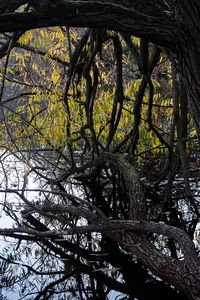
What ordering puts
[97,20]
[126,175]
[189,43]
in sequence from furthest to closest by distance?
[126,175] → [189,43] → [97,20]

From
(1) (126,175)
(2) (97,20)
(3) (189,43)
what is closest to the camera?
(2) (97,20)

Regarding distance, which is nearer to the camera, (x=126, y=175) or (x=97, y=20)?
(x=97, y=20)

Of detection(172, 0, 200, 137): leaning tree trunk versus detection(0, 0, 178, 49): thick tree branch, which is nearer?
detection(0, 0, 178, 49): thick tree branch

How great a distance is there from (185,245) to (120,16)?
125 centimetres

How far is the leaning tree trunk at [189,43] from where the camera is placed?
5.39 ft

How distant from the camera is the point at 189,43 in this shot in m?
1.66

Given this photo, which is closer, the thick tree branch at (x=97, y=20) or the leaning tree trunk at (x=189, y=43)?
the thick tree branch at (x=97, y=20)

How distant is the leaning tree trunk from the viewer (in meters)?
1.64

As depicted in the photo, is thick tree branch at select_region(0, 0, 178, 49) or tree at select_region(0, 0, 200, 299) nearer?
thick tree branch at select_region(0, 0, 178, 49)

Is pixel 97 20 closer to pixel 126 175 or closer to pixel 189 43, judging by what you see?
pixel 189 43

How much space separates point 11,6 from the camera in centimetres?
154

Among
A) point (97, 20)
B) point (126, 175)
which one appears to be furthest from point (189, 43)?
point (126, 175)

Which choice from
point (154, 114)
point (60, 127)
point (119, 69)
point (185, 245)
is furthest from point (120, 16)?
point (154, 114)

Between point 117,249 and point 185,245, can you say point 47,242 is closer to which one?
point 117,249
